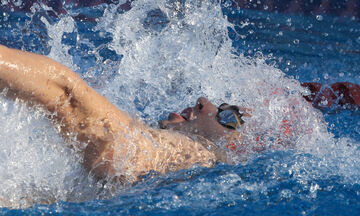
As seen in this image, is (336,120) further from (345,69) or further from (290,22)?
(290,22)

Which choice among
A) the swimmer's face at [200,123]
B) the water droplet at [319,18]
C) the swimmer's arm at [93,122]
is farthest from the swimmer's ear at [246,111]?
the water droplet at [319,18]

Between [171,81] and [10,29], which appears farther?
[10,29]

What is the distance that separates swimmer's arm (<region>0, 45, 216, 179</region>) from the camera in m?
1.04

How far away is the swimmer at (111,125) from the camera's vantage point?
1.05 m

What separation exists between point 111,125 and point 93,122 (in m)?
0.06

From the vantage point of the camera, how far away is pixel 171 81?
2373 millimetres

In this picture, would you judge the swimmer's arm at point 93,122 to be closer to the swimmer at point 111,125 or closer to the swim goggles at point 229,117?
the swimmer at point 111,125

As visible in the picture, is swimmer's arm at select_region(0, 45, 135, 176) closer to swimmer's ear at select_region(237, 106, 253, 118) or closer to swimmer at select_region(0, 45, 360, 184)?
swimmer at select_region(0, 45, 360, 184)

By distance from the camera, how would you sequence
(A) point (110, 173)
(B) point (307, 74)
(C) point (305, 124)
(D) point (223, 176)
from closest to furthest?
(A) point (110, 173), (D) point (223, 176), (C) point (305, 124), (B) point (307, 74)

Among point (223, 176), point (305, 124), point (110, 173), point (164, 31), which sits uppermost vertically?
point (164, 31)

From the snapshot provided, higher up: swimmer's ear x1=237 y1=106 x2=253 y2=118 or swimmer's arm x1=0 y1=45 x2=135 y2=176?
swimmer's ear x1=237 y1=106 x2=253 y2=118

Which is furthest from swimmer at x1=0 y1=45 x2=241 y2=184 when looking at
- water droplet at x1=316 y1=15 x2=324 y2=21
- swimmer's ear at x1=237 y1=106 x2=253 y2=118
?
water droplet at x1=316 y1=15 x2=324 y2=21

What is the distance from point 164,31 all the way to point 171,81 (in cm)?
29

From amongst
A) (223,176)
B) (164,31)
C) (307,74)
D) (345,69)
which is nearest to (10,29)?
(164,31)
